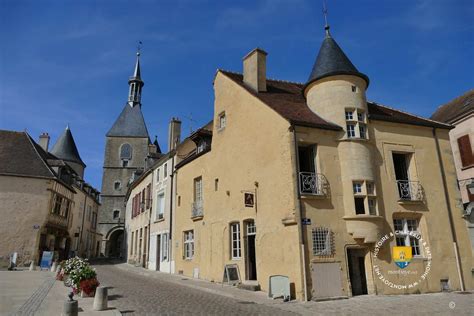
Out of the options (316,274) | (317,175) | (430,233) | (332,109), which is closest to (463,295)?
(430,233)

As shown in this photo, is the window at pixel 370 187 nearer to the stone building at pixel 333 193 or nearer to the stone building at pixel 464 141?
the stone building at pixel 333 193

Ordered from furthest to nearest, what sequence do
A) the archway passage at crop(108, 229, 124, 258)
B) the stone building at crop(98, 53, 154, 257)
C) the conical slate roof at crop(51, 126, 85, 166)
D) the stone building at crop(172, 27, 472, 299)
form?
the conical slate roof at crop(51, 126, 85, 166)
the archway passage at crop(108, 229, 124, 258)
the stone building at crop(98, 53, 154, 257)
the stone building at crop(172, 27, 472, 299)

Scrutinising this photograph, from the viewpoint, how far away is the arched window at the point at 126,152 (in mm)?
50094

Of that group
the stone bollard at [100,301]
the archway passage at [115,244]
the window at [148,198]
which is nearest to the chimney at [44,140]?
the window at [148,198]

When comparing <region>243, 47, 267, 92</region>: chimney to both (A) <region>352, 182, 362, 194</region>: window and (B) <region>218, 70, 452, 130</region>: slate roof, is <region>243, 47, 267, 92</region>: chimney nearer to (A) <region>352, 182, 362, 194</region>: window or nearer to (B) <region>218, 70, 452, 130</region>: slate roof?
(B) <region>218, 70, 452, 130</region>: slate roof

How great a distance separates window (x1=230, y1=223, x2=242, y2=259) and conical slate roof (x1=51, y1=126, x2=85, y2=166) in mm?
41544

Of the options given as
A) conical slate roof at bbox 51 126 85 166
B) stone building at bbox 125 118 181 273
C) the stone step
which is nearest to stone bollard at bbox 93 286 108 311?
the stone step

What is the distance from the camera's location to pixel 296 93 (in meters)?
15.1

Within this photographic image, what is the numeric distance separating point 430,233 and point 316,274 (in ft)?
15.6

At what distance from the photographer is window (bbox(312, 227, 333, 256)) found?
10484 millimetres

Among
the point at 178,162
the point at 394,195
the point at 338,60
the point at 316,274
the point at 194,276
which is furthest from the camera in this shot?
the point at 178,162

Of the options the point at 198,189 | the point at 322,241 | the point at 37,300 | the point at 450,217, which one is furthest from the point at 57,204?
the point at 450,217

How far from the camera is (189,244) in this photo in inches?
695

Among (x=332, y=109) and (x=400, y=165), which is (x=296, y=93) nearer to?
(x=332, y=109)
